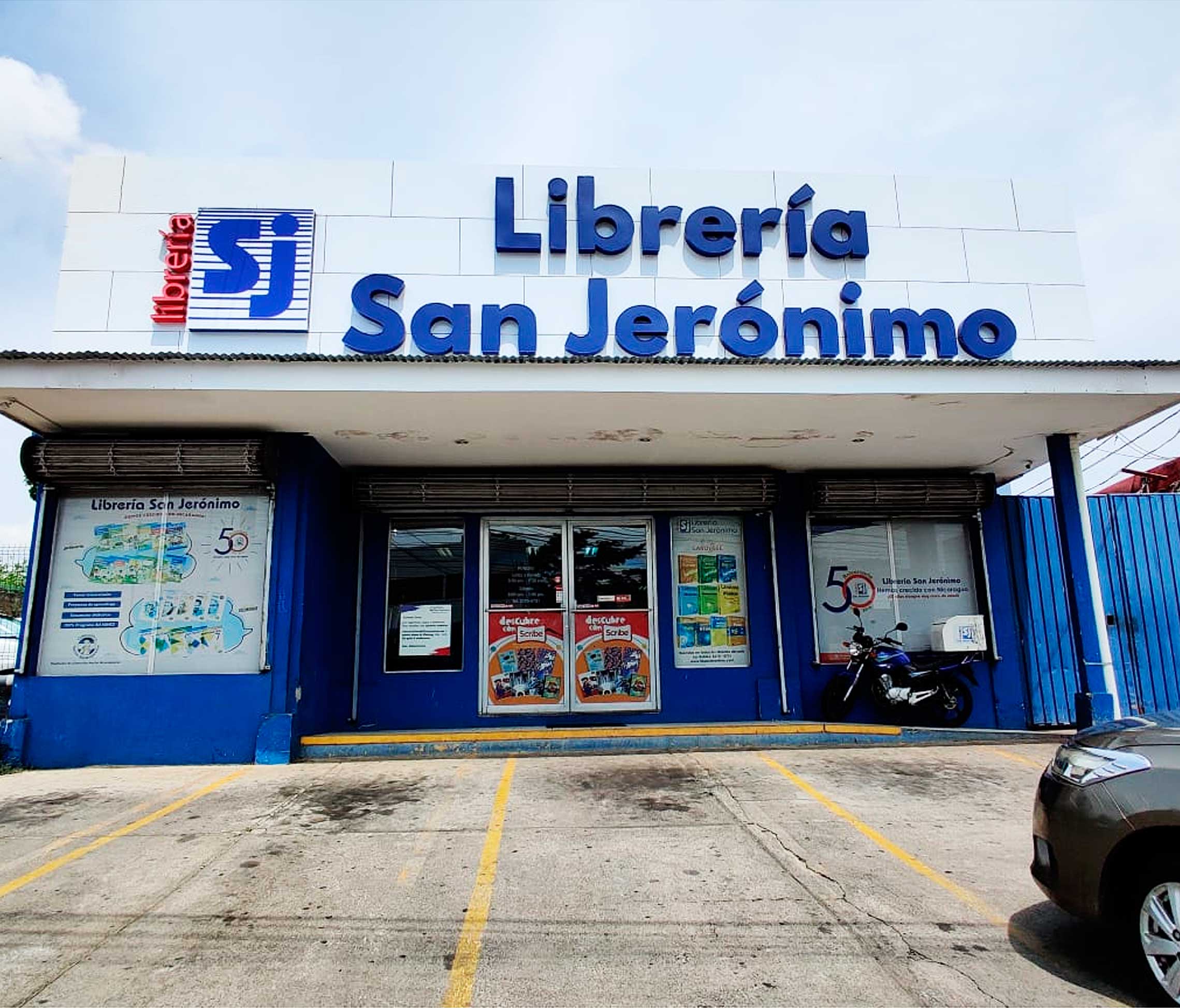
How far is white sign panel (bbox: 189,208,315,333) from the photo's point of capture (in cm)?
773

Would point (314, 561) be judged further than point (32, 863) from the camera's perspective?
→ Yes

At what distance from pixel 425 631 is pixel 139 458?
12.7ft

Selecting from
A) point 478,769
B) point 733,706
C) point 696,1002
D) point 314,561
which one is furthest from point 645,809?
point 314,561

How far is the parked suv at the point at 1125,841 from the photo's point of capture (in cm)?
296

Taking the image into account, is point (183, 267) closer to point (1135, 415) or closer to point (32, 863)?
point (32, 863)

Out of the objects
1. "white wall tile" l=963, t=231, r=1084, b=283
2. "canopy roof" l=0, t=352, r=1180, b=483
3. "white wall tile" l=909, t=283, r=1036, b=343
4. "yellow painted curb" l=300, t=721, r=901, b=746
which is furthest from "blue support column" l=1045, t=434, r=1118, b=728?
"yellow painted curb" l=300, t=721, r=901, b=746

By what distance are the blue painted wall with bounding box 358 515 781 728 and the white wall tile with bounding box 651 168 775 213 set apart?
4.05 m

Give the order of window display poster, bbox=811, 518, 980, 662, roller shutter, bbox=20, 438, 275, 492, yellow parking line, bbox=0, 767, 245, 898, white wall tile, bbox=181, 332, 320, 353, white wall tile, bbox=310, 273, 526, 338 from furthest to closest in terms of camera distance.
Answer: window display poster, bbox=811, 518, 980, 662 < roller shutter, bbox=20, 438, 275, 492 < white wall tile, bbox=310, 273, 526, 338 < white wall tile, bbox=181, 332, 320, 353 < yellow parking line, bbox=0, 767, 245, 898

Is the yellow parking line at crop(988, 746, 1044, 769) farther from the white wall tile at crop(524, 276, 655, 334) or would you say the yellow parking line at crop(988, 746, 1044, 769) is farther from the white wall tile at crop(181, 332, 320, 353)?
the white wall tile at crop(181, 332, 320, 353)

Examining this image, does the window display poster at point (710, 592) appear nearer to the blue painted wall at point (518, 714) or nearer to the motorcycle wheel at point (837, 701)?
the blue painted wall at point (518, 714)

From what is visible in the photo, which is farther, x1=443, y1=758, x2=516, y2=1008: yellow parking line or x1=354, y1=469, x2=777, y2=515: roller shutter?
x1=354, y1=469, x2=777, y2=515: roller shutter

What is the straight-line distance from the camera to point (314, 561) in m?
8.53

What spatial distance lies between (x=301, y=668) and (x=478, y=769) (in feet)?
8.07

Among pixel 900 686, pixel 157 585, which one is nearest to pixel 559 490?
pixel 157 585
